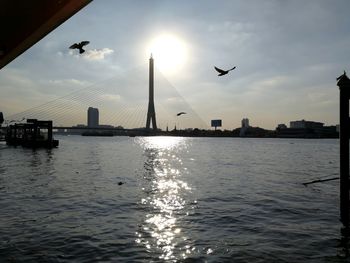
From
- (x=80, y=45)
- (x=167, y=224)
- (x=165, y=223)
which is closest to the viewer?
(x=80, y=45)

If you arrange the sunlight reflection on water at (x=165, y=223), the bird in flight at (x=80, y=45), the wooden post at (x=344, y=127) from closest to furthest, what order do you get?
1. the bird in flight at (x=80, y=45)
2. the sunlight reflection on water at (x=165, y=223)
3. the wooden post at (x=344, y=127)

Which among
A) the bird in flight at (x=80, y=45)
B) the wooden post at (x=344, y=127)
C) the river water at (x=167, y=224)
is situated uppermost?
the bird in flight at (x=80, y=45)

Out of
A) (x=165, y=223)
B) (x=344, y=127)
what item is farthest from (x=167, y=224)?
(x=344, y=127)

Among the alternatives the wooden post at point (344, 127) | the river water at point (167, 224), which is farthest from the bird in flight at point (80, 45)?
the wooden post at point (344, 127)

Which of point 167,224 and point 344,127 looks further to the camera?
point 167,224

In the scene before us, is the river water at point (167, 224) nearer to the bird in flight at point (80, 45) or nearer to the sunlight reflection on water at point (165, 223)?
the sunlight reflection on water at point (165, 223)

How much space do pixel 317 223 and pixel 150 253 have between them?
6.99m

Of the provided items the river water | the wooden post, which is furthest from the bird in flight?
the wooden post

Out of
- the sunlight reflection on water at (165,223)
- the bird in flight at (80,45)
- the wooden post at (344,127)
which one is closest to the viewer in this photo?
the bird in flight at (80,45)

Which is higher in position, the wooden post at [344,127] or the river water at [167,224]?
the wooden post at [344,127]

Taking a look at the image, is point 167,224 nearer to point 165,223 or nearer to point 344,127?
point 165,223

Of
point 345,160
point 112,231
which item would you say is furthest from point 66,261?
point 345,160

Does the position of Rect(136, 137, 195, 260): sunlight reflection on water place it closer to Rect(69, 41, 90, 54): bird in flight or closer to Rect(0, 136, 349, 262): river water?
Rect(0, 136, 349, 262): river water

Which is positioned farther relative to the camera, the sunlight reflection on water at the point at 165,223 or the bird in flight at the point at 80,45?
the sunlight reflection on water at the point at 165,223
